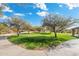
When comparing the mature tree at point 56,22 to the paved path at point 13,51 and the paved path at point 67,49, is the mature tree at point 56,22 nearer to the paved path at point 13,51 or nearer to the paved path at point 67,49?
the paved path at point 67,49

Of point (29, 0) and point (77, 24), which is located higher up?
point (29, 0)

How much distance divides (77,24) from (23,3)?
637mm

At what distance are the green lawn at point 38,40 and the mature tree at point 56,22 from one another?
7 centimetres

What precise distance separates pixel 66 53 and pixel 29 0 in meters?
0.70

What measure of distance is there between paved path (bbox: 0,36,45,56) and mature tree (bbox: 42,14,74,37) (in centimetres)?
30

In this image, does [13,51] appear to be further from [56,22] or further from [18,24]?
[56,22]

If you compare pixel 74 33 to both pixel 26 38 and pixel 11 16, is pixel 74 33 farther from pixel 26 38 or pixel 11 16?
pixel 11 16

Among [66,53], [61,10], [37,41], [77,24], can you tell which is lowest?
[66,53]

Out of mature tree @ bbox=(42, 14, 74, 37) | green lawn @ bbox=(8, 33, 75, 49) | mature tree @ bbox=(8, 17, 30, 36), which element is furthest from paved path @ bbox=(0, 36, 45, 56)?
mature tree @ bbox=(42, 14, 74, 37)

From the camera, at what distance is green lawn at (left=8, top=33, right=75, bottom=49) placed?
2.12 meters

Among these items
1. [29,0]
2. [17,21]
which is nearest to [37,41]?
[17,21]

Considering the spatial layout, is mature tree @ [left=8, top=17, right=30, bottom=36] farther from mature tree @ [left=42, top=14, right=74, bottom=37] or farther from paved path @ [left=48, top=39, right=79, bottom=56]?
paved path @ [left=48, top=39, right=79, bottom=56]

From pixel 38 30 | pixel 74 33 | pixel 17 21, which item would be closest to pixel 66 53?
pixel 74 33

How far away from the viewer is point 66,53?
81.3 inches
